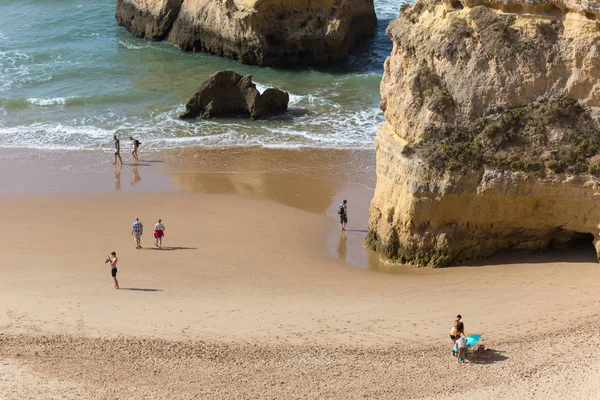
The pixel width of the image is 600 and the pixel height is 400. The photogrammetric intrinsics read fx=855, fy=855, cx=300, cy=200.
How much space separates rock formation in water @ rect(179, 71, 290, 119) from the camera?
31797 mm

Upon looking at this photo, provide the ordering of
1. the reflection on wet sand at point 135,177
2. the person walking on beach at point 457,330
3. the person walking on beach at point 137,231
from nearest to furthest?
the person walking on beach at point 457,330
the person walking on beach at point 137,231
the reflection on wet sand at point 135,177

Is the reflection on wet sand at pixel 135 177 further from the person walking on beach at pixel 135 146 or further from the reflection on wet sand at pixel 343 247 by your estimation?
the reflection on wet sand at pixel 343 247

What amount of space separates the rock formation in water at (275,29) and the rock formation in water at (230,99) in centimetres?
710

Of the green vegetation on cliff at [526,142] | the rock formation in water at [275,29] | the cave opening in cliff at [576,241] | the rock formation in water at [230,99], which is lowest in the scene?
the cave opening in cliff at [576,241]

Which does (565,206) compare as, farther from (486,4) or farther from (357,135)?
(357,135)

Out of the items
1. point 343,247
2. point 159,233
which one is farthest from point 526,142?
point 159,233

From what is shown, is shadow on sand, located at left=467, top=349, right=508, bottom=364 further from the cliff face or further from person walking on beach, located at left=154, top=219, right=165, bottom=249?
person walking on beach, located at left=154, top=219, right=165, bottom=249

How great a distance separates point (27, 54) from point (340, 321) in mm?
29621

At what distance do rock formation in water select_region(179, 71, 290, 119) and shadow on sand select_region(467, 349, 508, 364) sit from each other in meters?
18.4

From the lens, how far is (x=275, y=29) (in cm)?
3897

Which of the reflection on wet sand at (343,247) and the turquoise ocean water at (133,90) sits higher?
the turquoise ocean water at (133,90)

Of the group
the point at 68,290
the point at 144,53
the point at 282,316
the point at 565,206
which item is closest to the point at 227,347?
the point at 282,316

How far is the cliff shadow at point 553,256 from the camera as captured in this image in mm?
18389

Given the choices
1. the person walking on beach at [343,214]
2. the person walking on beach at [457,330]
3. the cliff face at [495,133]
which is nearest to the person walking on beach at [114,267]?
the person walking on beach at [343,214]
